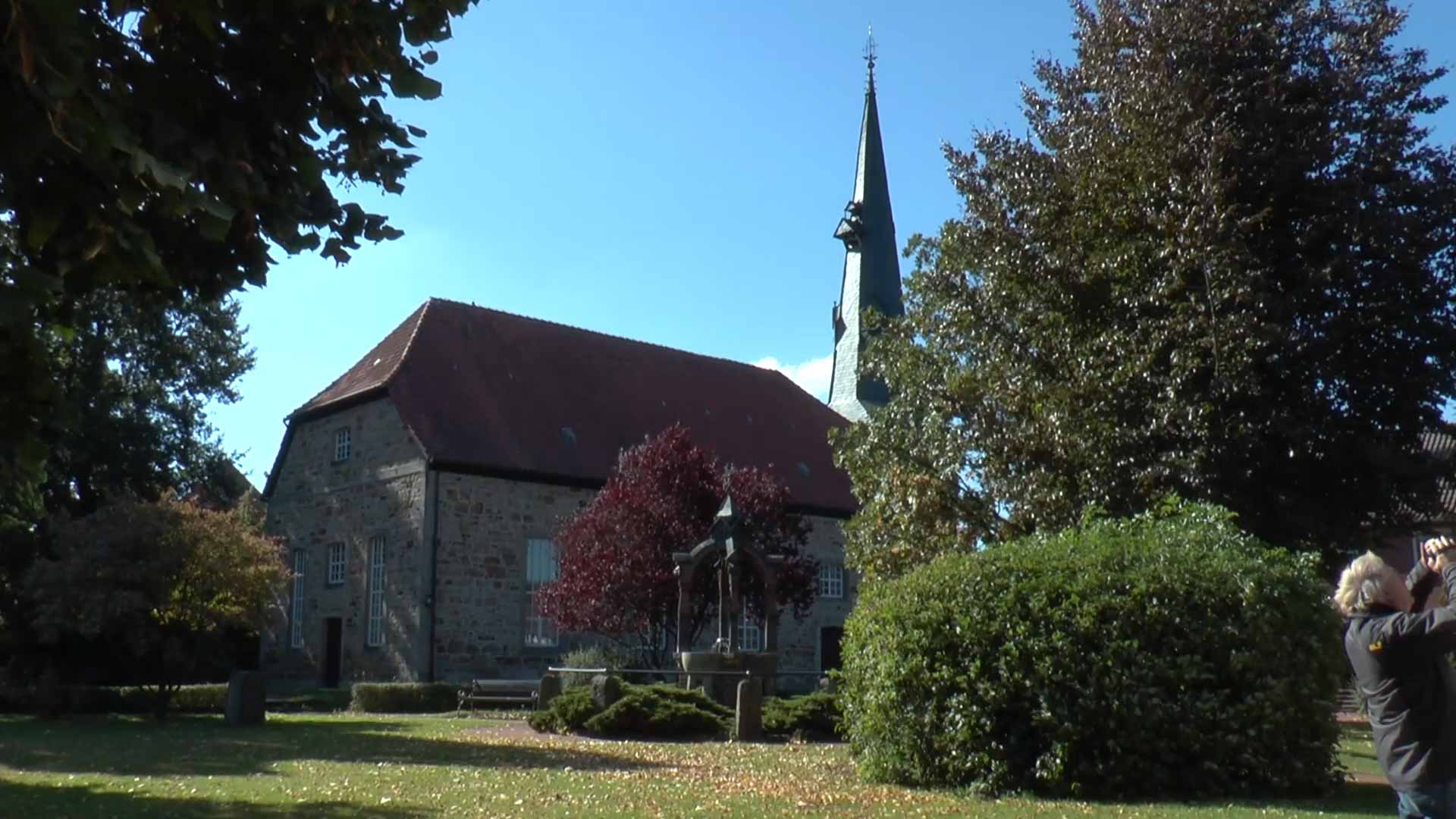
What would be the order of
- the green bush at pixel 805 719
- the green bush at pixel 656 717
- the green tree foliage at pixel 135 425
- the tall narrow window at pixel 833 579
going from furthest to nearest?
the tall narrow window at pixel 833 579 < the green tree foliage at pixel 135 425 < the green bush at pixel 656 717 < the green bush at pixel 805 719

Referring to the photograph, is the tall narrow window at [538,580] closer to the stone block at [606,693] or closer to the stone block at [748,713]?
the stone block at [606,693]

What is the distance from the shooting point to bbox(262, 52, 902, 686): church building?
103 ft

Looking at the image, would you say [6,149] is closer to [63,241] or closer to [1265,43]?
[63,241]

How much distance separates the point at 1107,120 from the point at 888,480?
19.9ft

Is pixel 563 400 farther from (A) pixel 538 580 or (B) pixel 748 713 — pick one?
(B) pixel 748 713

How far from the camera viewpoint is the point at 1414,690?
5.61 m

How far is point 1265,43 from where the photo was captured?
17.9 m

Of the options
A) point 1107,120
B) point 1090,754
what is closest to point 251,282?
point 1090,754

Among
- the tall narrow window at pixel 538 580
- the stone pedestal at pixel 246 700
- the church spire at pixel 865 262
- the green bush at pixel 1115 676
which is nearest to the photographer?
the green bush at pixel 1115 676

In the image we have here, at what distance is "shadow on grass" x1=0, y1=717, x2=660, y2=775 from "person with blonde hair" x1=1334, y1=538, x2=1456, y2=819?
28.5 feet

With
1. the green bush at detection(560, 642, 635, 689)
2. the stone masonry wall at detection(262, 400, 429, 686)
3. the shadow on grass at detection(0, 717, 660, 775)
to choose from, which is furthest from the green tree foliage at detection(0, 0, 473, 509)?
the stone masonry wall at detection(262, 400, 429, 686)

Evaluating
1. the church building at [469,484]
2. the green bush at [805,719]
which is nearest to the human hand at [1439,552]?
the green bush at [805,719]

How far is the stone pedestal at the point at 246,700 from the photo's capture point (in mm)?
20453

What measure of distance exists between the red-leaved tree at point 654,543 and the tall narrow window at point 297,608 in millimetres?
8925
